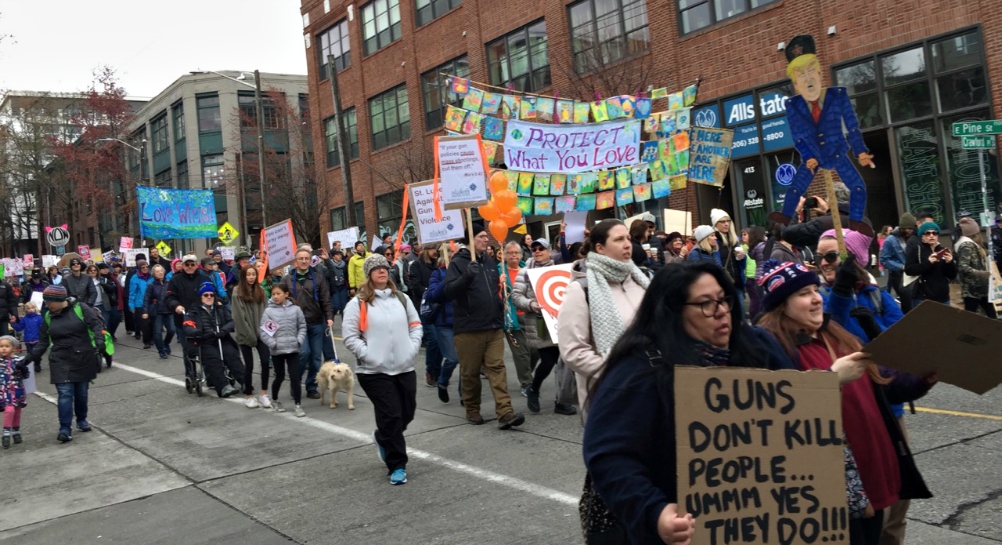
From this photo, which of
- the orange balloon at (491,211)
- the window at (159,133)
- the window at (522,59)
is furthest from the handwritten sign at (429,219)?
the window at (159,133)

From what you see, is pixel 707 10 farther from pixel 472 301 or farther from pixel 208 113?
pixel 208 113

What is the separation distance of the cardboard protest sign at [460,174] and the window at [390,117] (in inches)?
900

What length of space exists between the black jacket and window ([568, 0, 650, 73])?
14517 millimetres

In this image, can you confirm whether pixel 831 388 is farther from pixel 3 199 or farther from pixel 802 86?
pixel 3 199

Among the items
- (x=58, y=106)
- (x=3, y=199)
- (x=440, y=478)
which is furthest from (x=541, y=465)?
(x=3, y=199)

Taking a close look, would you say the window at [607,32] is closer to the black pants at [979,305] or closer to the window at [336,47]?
the black pants at [979,305]

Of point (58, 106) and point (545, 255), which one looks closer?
point (545, 255)

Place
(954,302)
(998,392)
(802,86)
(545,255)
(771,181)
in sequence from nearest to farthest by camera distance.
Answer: (802,86) < (998,392) < (545,255) < (954,302) < (771,181)

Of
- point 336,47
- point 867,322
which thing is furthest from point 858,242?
point 336,47

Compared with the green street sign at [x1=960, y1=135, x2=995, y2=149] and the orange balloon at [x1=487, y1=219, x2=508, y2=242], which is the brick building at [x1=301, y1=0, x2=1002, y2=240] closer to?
the green street sign at [x1=960, y1=135, x2=995, y2=149]

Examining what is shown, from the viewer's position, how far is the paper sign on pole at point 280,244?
1288cm

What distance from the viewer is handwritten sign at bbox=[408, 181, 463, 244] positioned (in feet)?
39.2

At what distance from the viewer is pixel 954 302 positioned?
40.7 feet

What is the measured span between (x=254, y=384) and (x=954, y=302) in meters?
9.73
